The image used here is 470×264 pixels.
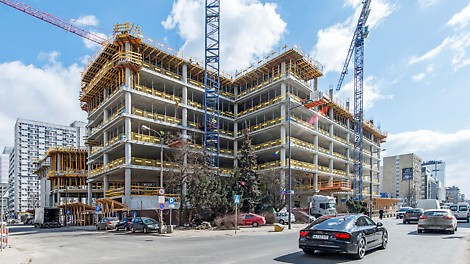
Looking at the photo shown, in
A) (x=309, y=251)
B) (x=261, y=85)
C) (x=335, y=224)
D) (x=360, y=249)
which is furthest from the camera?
(x=261, y=85)

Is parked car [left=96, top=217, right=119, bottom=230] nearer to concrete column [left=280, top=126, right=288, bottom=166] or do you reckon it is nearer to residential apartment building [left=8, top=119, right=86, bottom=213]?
concrete column [left=280, top=126, right=288, bottom=166]

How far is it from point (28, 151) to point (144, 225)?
146m

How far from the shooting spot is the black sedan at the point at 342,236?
9.85 meters

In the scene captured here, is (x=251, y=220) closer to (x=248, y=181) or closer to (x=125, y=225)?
(x=248, y=181)

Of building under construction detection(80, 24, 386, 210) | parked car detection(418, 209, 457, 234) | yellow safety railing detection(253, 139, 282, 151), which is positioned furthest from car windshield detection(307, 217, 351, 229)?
yellow safety railing detection(253, 139, 282, 151)

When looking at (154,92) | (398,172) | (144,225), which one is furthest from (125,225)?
(398,172)

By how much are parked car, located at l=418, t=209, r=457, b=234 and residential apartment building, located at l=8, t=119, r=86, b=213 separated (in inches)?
5830

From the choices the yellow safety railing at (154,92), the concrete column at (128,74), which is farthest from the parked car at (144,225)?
the yellow safety railing at (154,92)

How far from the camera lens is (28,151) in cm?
14500

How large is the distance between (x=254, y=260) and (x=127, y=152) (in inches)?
1317

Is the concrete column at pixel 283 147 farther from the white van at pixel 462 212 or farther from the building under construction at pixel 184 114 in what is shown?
the white van at pixel 462 212

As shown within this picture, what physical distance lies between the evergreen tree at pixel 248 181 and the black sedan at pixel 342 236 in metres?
25.3

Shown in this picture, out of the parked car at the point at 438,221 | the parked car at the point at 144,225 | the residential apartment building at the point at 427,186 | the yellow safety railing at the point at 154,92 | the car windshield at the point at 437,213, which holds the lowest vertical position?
the residential apartment building at the point at 427,186

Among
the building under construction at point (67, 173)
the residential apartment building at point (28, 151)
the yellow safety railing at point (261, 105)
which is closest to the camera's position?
the yellow safety railing at point (261, 105)
